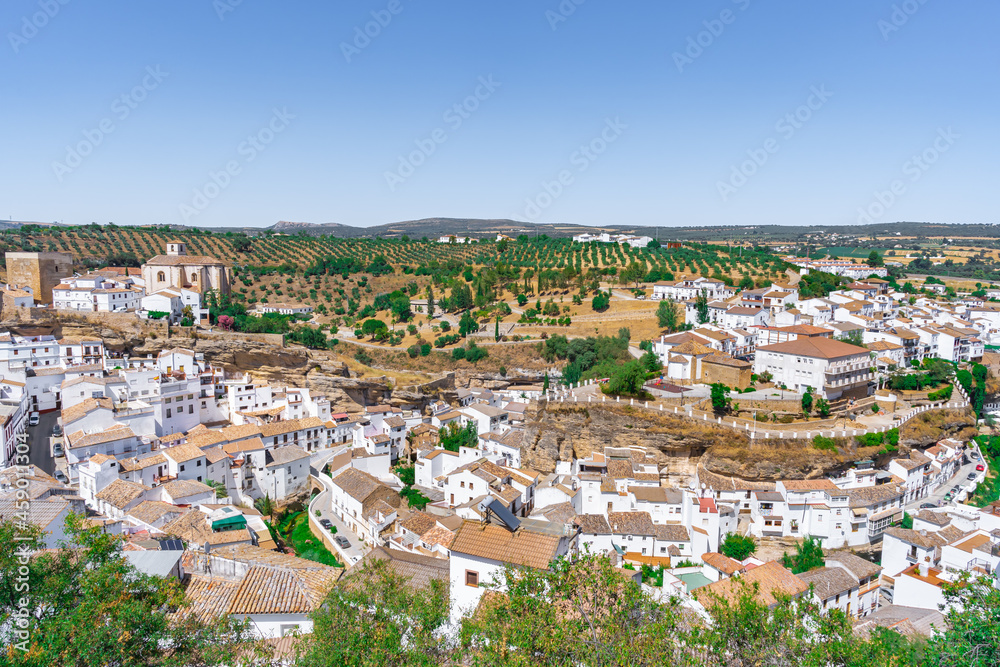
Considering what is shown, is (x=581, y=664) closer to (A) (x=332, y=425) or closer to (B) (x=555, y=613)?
(B) (x=555, y=613)

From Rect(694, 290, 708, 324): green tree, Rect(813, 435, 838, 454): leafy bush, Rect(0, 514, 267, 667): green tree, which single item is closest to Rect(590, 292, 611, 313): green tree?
Rect(694, 290, 708, 324): green tree

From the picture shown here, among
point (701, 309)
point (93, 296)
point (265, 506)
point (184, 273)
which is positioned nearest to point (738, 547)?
point (265, 506)

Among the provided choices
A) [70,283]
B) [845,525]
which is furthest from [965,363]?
[70,283]

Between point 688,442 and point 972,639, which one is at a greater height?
point 972,639

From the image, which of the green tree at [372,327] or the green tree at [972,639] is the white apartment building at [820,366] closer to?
the green tree at [972,639]

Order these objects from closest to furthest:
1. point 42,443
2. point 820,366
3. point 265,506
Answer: point 265,506 < point 42,443 < point 820,366

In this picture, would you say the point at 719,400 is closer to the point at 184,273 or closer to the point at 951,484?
the point at 951,484

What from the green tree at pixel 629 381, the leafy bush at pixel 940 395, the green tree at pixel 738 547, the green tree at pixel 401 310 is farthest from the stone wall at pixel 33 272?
the leafy bush at pixel 940 395
